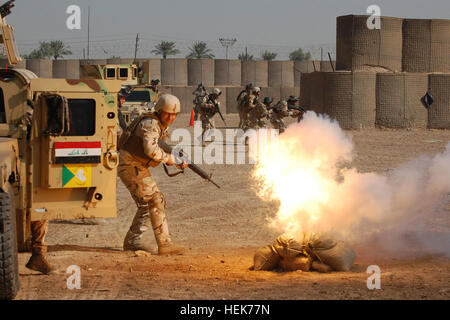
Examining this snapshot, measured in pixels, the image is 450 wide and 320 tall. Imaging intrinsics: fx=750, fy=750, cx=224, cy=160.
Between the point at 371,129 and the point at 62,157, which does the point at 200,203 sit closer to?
the point at 62,157

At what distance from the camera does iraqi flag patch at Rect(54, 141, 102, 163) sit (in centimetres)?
765

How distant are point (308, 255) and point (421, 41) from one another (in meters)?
20.3

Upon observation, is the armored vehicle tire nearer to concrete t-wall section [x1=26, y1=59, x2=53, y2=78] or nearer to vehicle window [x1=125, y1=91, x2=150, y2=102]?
vehicle window [x1=125, y1=91, x2=150, y2=102]

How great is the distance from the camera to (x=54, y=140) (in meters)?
7.64

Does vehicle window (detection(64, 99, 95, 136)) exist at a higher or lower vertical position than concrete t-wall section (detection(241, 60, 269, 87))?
lower

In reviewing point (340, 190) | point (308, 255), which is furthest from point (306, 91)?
point (308, 255)

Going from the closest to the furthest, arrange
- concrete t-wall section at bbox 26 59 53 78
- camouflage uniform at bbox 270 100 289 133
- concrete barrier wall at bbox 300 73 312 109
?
camouflage uniform at bbox 270 100 289 133 → concrete barrier wall at bbox 300 73 312 109 → concrete t-wall section at bbox 26 59 53 78

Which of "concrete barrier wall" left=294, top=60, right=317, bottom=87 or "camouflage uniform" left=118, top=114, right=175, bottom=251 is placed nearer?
"camouflage uniform" left=118, top=114, right=175, bottom=251

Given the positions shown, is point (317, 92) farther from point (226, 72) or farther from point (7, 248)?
point (7, 248)

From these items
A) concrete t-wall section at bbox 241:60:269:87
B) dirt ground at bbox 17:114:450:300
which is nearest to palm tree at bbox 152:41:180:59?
concrete t-wall section at bbox 241:60:269:87

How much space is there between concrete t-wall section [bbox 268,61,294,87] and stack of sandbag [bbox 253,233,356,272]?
38.0 meters

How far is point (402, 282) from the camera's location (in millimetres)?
7133

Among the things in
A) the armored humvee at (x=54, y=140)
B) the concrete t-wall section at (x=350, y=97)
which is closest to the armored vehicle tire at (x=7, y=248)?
the armored humvee at (x=54, y=140)

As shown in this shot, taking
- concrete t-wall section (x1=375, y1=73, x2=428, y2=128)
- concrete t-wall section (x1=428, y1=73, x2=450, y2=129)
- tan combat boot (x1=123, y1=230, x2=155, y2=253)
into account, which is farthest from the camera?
concrete t-wall section (x1=428, y1=73, x2=450, y2=129)
